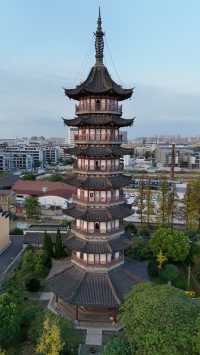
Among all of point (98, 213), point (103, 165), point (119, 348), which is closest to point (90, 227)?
point (98, 213)

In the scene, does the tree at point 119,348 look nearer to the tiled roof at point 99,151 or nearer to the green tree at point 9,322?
the green tree at point 9,322

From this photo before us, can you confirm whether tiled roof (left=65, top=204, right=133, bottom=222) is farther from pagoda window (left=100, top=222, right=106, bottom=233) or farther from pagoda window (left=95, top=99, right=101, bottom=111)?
pagoda window (left=95, top=99, right=101, bottom=111)

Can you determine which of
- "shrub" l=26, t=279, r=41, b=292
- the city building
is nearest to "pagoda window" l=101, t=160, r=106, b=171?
"shrub" l=26, t=279, r=41, b=292

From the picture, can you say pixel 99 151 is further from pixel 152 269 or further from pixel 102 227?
pixel 152 269

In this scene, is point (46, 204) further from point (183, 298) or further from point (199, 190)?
point (183, 298)

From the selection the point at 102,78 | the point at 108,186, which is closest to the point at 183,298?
the point at 108,186

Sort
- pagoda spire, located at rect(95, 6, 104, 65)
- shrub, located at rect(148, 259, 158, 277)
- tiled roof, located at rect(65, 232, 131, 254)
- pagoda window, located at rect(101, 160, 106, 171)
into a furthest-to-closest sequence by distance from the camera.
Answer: shrub, located at rect(148, 259, 158, 277) < tiled roof, located at rect(65, 232, 131, 254) < pagoda window, located at rect(101, 160, 106, 171) < pagoda spire, located at rect(95, 6, 104, 65)
